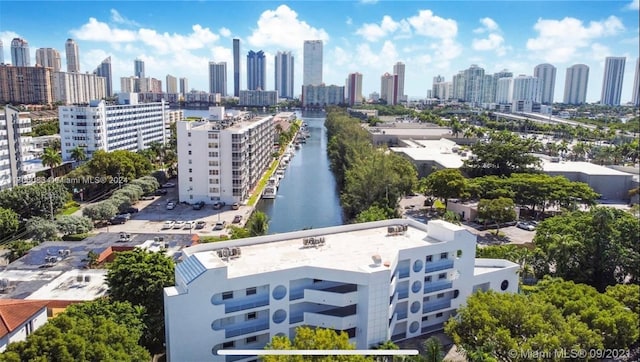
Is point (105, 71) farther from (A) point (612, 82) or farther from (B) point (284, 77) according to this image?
(A) point (612, 82)

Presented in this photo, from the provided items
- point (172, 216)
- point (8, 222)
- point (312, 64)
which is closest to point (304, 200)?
point (172, 216)

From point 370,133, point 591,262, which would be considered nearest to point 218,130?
point 591,262

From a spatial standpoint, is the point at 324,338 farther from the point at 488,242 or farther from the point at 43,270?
the point at 488,242

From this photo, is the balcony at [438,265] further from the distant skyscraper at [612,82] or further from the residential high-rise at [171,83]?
the residential high-rise at [171,83]

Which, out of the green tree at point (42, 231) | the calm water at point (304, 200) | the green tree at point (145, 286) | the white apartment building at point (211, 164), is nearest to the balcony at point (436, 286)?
the green tree at point (145, 286)

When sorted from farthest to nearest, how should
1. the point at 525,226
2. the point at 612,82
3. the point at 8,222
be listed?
the point at 612,82, the point at 525,226, the point at 8,222

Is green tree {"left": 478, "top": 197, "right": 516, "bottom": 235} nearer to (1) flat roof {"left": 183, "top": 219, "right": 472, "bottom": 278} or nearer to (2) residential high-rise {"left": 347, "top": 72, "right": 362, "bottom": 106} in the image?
(1) flat roof {"left": 183, "top": 219, "right": 472, "bottom": 278}
